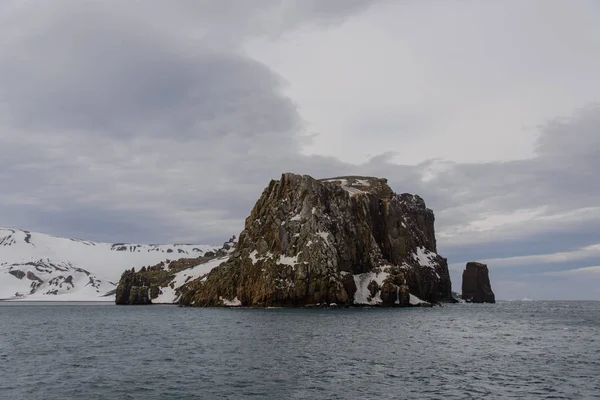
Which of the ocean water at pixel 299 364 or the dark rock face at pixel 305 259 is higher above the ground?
the dark rock face at pixel 305 259

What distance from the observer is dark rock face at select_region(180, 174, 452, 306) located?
149 metres

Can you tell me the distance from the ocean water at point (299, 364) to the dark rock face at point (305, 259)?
221ft

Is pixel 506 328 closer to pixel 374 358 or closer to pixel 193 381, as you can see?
pixel 374 358

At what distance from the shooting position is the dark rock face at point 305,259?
149 meters

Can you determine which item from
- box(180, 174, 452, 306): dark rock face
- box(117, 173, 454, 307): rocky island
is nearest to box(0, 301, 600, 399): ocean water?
box(180, 174, 452, 306): dark rock face

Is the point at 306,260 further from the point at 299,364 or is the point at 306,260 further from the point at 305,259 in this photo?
the point at 299,364

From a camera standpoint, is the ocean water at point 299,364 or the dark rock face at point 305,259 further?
the dark rock face at point 305,259

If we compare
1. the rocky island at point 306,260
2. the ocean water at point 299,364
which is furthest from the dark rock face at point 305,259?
the ocean water at point 299,364

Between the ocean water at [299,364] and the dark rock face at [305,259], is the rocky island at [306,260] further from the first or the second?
the ocean water at [299,364]

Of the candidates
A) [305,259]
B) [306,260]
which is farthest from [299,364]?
[305,259]

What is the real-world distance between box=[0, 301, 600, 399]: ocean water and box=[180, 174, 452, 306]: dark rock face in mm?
67422

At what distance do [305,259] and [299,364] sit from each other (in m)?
102

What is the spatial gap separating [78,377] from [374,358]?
29.0 metres

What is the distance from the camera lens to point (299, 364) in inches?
1923
